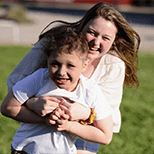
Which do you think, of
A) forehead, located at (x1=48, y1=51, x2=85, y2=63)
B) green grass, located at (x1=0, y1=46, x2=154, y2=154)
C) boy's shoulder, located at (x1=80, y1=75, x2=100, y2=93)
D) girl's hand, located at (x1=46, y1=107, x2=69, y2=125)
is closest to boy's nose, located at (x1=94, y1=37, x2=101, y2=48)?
boy's shoulder, located at (x1=80, y1=75, x2=100, y2=93)

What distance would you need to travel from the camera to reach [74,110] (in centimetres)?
237

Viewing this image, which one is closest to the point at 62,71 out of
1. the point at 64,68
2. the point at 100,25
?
the point at 64,68

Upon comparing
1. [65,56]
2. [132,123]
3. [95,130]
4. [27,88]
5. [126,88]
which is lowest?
[126,88]

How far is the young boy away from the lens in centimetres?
231

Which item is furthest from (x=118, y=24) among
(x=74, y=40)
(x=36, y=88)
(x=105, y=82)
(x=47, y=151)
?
(x=47, y=151)

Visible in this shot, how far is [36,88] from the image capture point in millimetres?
2424

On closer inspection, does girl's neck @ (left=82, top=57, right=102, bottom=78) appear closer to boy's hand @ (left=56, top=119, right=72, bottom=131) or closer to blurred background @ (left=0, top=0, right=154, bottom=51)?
boy's hand @ (left=56, top=119, right=72, bottom=131)

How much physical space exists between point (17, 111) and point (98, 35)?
1061mm

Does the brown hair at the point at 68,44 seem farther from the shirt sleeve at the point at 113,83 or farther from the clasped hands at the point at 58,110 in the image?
the shirt sleeve at the point at 113,83

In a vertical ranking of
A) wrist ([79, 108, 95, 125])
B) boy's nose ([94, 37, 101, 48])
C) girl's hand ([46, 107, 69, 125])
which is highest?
boy's nose ([94, 37, 101, 48])

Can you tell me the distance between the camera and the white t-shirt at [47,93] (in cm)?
240

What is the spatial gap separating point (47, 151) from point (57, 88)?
50cm

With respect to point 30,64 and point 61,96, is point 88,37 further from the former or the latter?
point 61,96

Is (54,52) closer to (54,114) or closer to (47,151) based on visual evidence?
(54,114)
